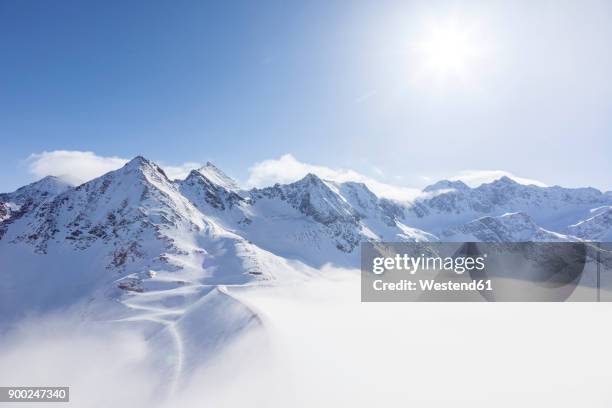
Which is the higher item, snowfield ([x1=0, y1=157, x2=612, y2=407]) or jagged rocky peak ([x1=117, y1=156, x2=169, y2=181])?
jagged rocky peak ([x1=117, y1=156, x2=169, y2=181])

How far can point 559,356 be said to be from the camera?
→ 1800cm

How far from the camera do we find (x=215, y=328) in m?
58.5

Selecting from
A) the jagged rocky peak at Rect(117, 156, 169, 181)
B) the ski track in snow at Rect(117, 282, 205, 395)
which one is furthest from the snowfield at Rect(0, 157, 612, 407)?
the jagged rocky peak at Rect(117, 156, 169, 181)

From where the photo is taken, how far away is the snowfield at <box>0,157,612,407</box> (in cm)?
1858

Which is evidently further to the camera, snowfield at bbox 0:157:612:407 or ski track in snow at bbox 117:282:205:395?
ski track in snow at bbox 117:282:205:395

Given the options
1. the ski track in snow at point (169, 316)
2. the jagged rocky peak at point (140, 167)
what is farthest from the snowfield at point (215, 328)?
the jagged rocky peak at point (140, 167)

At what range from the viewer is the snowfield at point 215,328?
1858cm

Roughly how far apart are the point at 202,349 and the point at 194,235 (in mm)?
86758

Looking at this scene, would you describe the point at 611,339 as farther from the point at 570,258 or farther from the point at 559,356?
the point at 570,258

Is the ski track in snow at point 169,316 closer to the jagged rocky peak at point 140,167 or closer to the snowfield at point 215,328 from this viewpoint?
the snowfield at point 215,328

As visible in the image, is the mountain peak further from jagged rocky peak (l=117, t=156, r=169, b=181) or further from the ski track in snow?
the ski track in snow

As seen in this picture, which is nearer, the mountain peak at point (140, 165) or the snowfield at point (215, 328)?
the snowfield at point (215, 328)

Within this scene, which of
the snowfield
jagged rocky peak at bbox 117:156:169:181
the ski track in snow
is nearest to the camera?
the snowfield

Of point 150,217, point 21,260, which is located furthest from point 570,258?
point 21,260
